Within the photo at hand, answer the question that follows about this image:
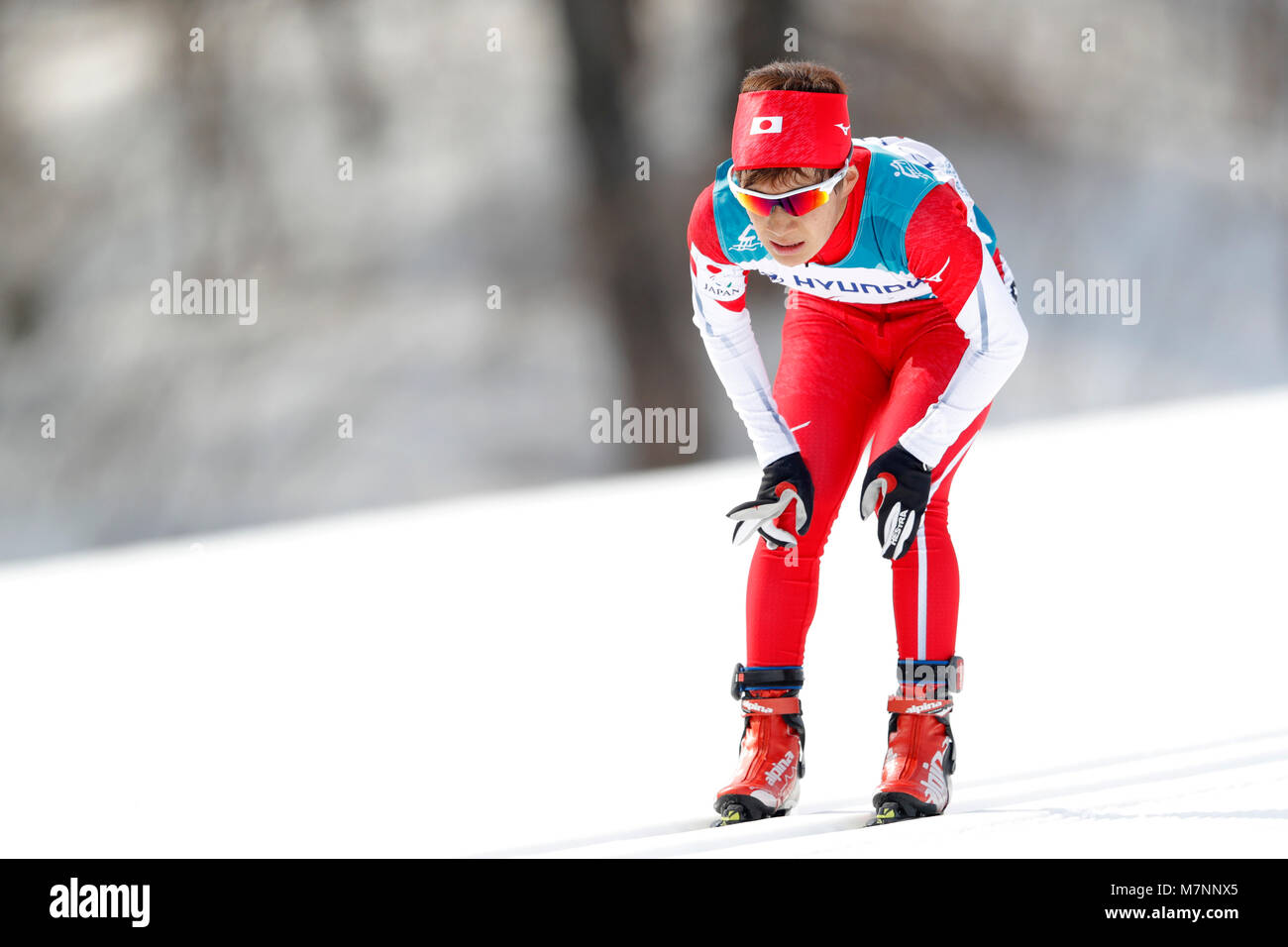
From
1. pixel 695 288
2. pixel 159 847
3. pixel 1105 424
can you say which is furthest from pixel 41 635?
pixel 1105 424

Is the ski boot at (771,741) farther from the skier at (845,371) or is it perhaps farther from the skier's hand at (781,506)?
the skier's hand at (781,506)

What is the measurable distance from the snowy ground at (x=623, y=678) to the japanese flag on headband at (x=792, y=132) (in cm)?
110

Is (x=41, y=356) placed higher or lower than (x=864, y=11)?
lower

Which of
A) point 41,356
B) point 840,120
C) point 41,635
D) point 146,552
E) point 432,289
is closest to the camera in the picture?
point 840,120

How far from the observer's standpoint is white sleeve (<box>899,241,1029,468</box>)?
2.47 metres

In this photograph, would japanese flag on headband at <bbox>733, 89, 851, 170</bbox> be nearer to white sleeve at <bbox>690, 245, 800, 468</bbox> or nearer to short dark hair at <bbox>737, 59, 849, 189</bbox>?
short dark hair at <bbox>737, 59, 849, 189</bbox>

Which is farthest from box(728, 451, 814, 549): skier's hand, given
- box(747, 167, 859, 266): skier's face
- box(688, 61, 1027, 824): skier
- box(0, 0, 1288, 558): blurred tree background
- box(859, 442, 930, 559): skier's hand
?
box(0, 0, 1288, 558): blurred tree background

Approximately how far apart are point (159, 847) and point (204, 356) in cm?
1191

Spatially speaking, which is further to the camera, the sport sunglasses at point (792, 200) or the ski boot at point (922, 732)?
the ski boot at point (922, 732)

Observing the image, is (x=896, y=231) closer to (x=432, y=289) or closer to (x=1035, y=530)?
(x=1035, y=530)

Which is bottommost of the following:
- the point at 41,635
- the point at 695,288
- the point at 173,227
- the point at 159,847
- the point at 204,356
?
the point at 159,847

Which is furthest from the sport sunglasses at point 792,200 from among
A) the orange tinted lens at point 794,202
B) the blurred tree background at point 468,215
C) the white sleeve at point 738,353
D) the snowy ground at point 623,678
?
the blurred tree background at point 468,215

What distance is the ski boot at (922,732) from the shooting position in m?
2.49

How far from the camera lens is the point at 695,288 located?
2.69m
